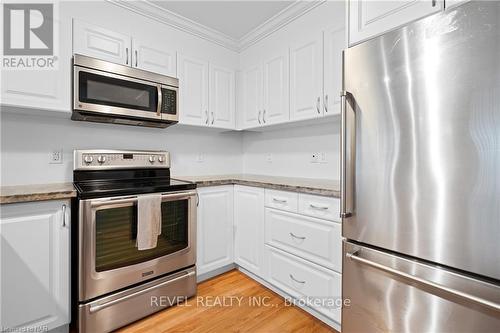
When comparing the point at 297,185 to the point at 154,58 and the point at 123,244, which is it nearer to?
the point at 123,244

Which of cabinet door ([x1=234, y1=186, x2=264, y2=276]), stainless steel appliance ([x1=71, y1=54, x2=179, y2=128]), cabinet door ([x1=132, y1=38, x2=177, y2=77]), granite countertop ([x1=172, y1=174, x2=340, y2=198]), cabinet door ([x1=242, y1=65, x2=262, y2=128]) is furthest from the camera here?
cabinet door ([x1=242, y1=65, x2=262, y2=128])

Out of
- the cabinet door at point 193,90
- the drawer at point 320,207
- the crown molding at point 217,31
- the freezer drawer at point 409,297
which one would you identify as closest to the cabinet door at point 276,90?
the crown molding at point 217,31

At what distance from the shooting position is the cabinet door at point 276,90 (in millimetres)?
2217

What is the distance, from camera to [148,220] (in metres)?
1.67

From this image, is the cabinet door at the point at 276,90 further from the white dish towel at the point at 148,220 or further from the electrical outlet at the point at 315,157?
the white dish towel at the point at 148,220

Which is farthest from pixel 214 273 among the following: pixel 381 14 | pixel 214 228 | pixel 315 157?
pixel 381 14

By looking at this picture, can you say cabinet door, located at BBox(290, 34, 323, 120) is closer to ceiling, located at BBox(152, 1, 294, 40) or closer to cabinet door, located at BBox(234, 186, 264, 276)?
ceiling, located at BBox(152, 1, 294, 40)

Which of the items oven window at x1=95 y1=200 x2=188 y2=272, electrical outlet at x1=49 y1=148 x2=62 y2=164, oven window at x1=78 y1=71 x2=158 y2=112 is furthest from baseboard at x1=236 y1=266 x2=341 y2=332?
electrical outlet at x1=49 y1=148 x2=62 y2=164

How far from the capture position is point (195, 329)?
162cm

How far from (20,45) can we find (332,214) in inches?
86.7

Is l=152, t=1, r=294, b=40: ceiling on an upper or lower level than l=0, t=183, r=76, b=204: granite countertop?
upper

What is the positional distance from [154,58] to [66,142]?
967 mm

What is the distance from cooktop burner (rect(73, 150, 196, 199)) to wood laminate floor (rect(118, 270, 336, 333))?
2.88ft

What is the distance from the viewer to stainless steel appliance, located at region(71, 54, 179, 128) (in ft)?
5.58
